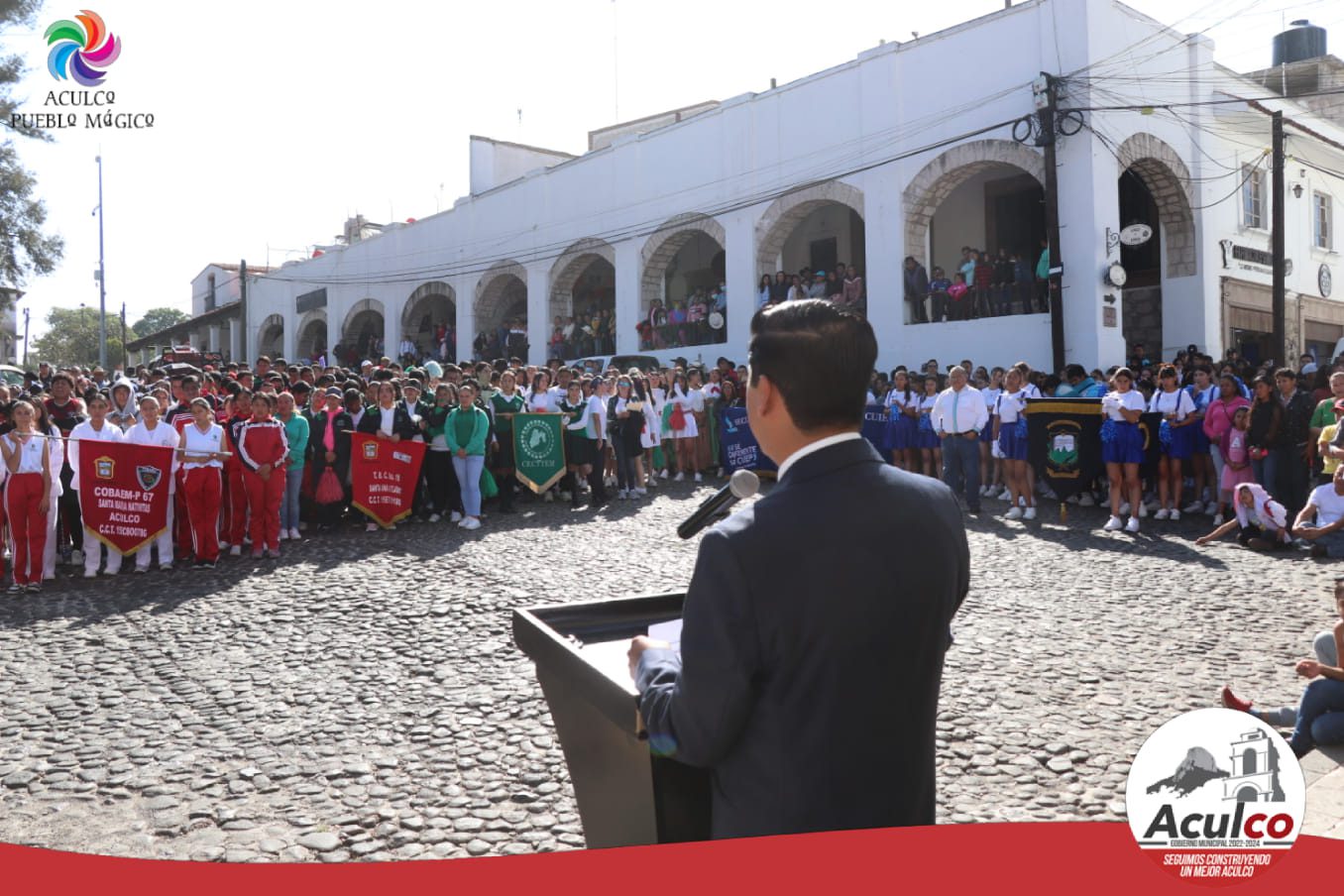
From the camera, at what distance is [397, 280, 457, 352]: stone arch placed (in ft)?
114

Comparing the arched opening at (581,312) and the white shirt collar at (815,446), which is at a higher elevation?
the arched opening at (581,312)

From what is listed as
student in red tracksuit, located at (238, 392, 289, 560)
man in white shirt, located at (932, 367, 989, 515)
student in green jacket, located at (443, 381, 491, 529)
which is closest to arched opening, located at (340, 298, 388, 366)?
student in green jacket, located at (443, 381, 491, 529)

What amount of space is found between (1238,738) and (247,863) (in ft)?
10.9

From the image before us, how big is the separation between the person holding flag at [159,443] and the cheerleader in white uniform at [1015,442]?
946 centimetres

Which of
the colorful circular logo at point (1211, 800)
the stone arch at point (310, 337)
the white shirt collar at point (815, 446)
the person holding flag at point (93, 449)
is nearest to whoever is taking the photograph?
the white shirt collar at point (815, 446)

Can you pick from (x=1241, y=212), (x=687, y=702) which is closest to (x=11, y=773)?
(x=687, y=702)

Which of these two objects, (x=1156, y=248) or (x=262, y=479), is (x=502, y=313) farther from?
(x=262, y=479)

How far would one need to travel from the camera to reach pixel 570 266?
96.2ft

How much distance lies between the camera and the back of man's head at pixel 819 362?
1939 millimetres

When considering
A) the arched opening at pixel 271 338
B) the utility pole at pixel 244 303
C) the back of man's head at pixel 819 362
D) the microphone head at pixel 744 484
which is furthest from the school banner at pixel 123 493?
the arched opening at pixel 271 338

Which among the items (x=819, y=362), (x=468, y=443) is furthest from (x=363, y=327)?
(x=819, y=362)

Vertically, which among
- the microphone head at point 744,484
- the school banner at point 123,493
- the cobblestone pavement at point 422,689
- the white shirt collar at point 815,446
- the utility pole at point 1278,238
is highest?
the utility pole at point 1278,238

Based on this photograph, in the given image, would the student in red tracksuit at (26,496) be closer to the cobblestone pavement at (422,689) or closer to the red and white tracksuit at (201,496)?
the cobblestone pavement at (422,689)

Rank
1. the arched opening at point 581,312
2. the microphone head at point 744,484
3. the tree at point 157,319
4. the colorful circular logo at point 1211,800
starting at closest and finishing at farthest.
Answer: the microphone head at point 744,484 → the colorful circular logo at point 1211,800 → the arched opening at point 581,312 → the tree at point 157,319
